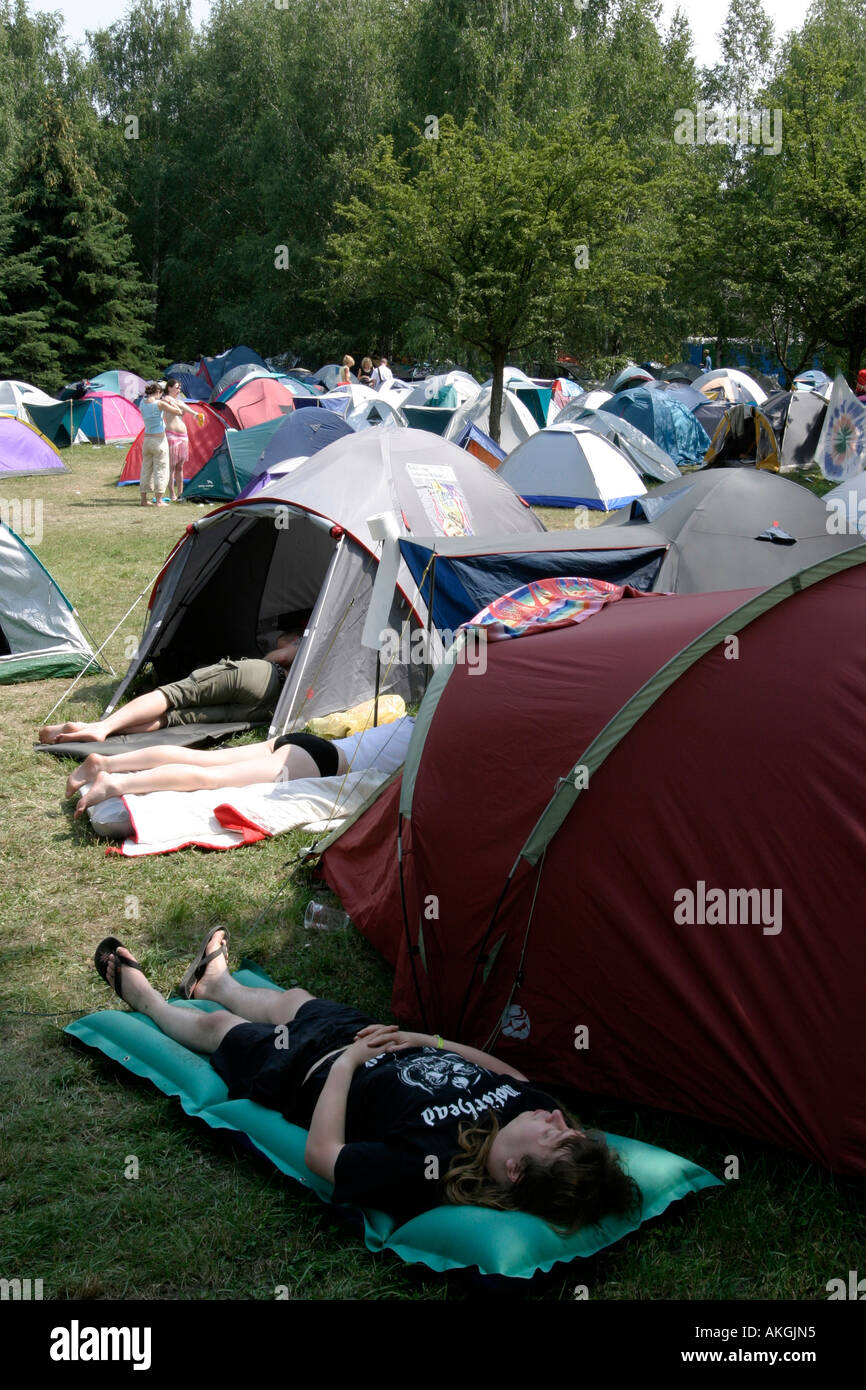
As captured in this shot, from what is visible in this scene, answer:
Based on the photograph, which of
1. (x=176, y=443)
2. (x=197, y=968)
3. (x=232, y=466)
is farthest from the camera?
(x=176, y=443)

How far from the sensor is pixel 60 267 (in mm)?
29281

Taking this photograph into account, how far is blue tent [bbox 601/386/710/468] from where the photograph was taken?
1930 centimetres

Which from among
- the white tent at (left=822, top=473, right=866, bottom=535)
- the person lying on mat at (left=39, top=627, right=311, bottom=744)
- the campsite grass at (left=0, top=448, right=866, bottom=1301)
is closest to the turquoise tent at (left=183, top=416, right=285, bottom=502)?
the white tent at (left=822, top=473, right=866, bottom=535)

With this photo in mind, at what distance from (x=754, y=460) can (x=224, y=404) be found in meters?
9.74

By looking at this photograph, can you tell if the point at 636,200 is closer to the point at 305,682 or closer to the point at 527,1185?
the point at 305,682

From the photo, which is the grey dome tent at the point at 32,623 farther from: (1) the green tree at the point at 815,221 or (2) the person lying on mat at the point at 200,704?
(1) the green tree at the point at 815,221

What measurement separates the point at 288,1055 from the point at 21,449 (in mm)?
16149

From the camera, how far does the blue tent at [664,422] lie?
1930cm

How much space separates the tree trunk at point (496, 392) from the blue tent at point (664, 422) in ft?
9.92

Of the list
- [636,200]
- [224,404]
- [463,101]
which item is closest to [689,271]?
[636,200]

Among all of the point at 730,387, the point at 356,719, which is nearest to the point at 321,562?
the point at 356,719

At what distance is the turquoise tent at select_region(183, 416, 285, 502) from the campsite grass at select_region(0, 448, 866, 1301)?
1120cm

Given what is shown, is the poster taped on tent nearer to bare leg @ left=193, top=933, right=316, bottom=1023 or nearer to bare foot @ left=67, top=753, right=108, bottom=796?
bare foot @ left=67, top=753, right=108, bottom=796

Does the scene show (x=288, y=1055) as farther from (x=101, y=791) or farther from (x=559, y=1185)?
(x=101, y=791)
